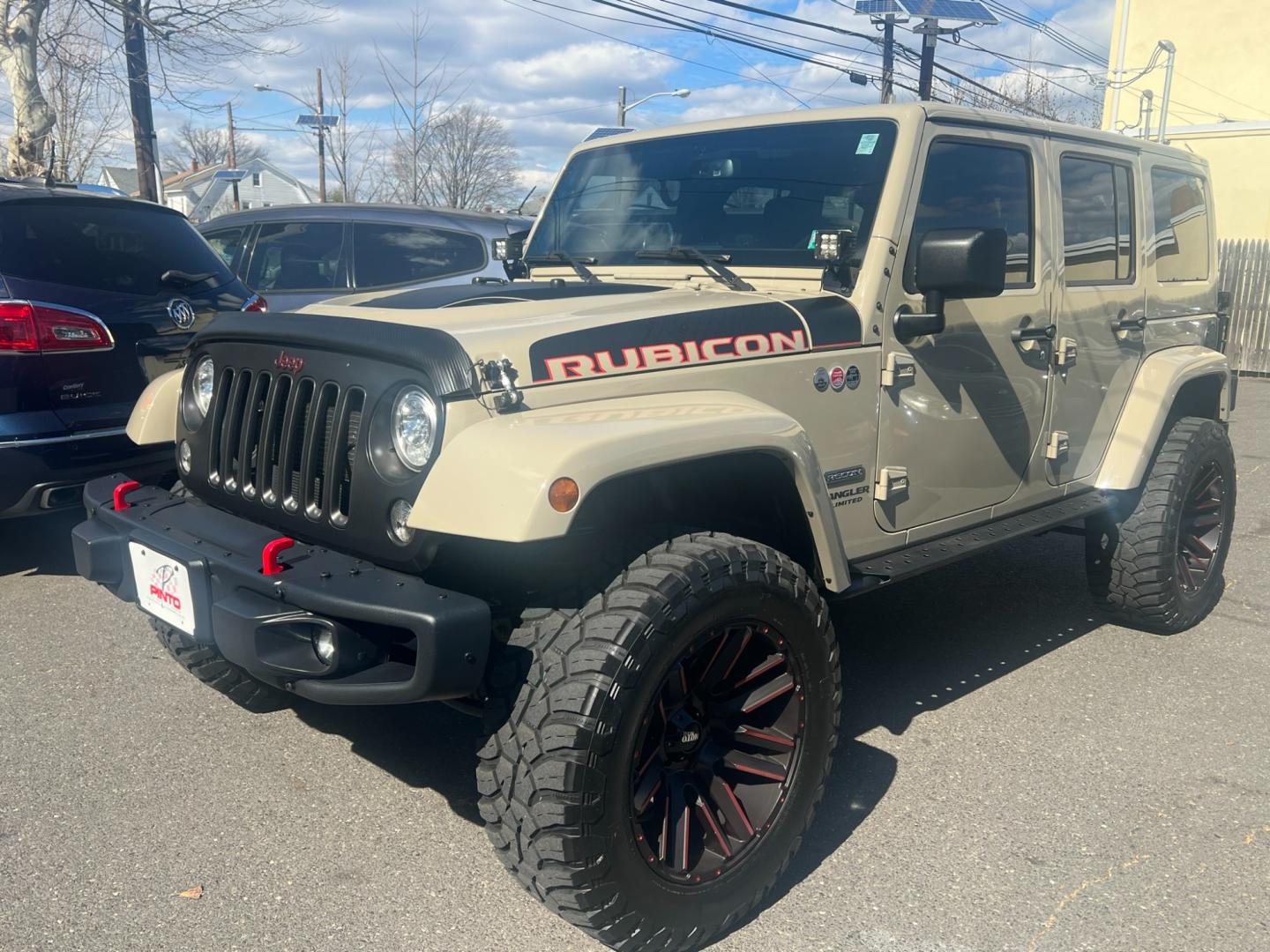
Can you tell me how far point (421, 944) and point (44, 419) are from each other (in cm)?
305

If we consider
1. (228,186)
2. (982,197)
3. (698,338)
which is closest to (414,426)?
(698,338)

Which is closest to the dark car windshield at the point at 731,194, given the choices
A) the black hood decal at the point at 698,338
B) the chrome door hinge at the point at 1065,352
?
the black hood decal at the point at 698,338

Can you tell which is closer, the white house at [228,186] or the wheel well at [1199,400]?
the wheel well at [1199,400]

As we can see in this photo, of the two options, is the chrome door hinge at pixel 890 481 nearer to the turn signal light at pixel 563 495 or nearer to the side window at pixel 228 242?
the turn signal light at pixel 563 495

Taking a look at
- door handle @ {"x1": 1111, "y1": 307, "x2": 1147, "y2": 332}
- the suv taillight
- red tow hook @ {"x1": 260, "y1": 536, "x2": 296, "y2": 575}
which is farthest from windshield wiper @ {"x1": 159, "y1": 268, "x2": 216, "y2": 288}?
door handle @ {"x1": 1111, "y1": 307, "x2": 1147, "y2": 332}

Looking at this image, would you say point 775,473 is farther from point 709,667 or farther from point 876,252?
point 876,252

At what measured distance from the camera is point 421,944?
252cm

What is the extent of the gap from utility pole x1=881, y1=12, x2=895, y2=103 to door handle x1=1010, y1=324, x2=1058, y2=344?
17974 millimetres

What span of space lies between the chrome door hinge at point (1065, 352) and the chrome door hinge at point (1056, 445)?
10.2 inches

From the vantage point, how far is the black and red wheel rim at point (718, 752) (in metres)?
2.53

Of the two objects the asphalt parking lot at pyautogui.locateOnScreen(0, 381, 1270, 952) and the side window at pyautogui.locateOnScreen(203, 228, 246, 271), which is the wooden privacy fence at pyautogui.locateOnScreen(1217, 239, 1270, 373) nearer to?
the asphalt parking lot at pyautogui.locateOnScreen(0, 381, 1270, 952)

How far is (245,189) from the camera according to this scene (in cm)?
5941

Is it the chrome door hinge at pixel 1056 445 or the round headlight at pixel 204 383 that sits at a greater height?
the round headlight at pixel 204 383

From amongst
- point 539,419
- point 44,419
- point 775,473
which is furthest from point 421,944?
point 44,419
